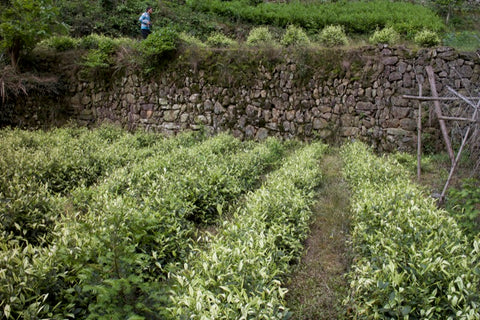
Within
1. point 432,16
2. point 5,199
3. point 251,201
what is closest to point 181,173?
point 251,201

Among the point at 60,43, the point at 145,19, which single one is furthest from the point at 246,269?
the point at 60,43

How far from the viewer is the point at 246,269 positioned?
7.97 ft

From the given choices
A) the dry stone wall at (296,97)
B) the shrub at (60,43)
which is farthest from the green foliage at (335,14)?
the shrub at (60,43)

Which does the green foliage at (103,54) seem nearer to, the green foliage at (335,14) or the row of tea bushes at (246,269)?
the green foliage at (335,14)

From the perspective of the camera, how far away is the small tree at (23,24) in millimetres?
9948

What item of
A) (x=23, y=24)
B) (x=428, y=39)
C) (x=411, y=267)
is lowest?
(x=411, y=267)

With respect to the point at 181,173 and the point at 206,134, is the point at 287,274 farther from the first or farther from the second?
the point at 206,134

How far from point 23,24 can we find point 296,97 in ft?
29.7

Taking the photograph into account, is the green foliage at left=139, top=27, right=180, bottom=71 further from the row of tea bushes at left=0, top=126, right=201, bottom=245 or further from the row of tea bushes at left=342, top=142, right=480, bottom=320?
the row of tea bushes at left=342, top=142, right=480, bottom=320

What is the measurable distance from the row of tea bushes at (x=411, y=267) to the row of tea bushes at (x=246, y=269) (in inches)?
25.9

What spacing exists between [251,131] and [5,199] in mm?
7166

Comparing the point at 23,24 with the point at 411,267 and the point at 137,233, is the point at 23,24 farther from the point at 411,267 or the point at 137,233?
the point at 411,267

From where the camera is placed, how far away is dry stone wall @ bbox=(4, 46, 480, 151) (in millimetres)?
8227

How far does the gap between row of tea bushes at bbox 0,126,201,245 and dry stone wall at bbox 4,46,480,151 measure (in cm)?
172
